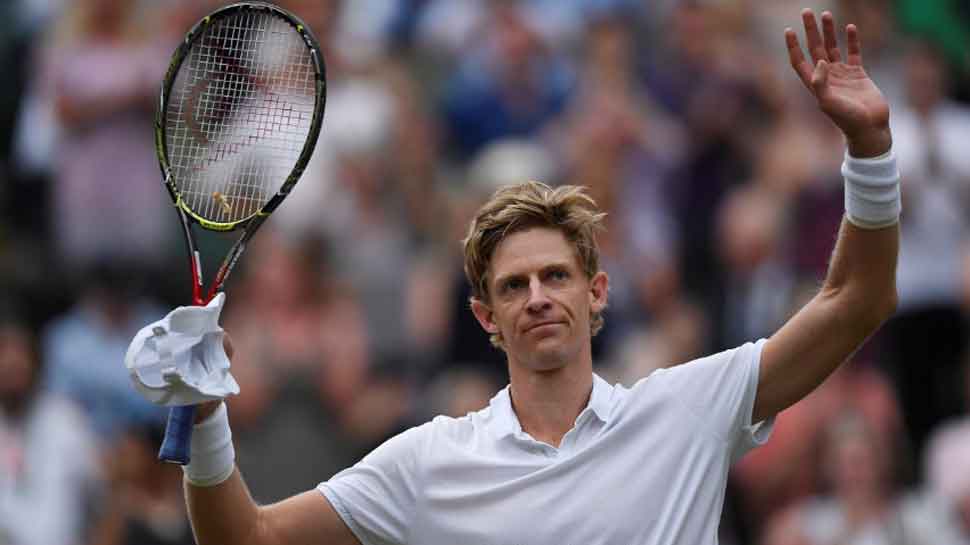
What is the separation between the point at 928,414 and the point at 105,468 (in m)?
3.97

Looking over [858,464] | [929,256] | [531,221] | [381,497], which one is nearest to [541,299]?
[531,221]

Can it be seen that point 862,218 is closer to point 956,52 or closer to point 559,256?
point 559,256

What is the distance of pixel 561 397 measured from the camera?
4.70 metres

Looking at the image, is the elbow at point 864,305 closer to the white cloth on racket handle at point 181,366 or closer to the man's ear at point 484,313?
the man's ear at point 484,313

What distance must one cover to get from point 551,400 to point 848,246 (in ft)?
2.69

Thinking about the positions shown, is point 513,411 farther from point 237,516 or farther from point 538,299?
point 237,516

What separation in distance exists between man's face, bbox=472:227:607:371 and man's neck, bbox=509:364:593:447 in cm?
3

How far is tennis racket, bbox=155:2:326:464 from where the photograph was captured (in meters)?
4.82

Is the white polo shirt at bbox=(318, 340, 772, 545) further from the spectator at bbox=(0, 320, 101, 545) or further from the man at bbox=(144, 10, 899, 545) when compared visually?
the spectator at bbox=(0, 320, 101, 545)

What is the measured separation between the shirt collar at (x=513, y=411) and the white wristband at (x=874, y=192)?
2.45 ft

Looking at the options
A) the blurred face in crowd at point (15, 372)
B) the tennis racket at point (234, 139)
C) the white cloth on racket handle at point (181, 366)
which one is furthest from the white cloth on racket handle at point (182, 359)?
the blurred face in crowd at point (15, 372)

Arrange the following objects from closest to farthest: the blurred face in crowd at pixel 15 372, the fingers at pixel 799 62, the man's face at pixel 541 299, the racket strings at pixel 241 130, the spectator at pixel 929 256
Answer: the fingers at pixel 799 62
the man's face at pixel 541 299
the racket strings at pixel 241 130
the spectator at pixel 929 256
the blurred face in crowd at pixel 15 372

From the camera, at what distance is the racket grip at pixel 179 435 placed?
433cm

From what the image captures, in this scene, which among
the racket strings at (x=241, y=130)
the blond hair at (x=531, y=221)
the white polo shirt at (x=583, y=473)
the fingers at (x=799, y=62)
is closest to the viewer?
the white polo shirt at (x=583, y=473)
